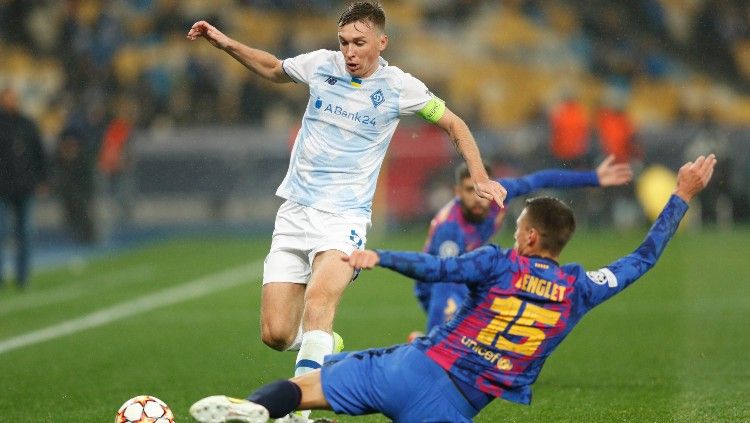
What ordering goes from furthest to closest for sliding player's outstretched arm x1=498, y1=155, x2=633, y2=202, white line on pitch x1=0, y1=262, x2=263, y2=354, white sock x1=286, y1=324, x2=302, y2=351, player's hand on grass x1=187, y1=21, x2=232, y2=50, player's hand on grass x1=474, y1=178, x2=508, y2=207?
white line on pitch x1=0, y1=262, x2=263, y2=354
sliding player's outstretched arm x1=498, y1=155, x2=633, y2=202
player's hand on grass x1=187, y1=21, x2=232, y2=50
white sock x1=286, y1=324, x2=302, y2=351
player's hand on grass x1=474, y1=178, x2=508, y2=207

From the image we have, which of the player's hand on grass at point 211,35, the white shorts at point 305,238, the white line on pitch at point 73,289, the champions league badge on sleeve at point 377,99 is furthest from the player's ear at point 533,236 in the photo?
the white line on pitch at point 73,289

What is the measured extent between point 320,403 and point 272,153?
1732 centimetres

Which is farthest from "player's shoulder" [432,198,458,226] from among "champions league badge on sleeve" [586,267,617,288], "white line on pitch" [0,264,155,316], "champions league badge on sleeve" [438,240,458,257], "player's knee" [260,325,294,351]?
"white line on pitch" [0,264,155,316]

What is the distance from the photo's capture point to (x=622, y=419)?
7270 millimetres

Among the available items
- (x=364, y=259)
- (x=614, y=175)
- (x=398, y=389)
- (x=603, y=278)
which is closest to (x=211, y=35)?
(x=614, y=175)

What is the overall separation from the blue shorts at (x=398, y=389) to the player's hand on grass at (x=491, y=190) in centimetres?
103

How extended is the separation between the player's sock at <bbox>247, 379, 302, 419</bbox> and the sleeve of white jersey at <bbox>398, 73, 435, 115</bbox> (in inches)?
79.4

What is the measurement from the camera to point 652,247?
626cm

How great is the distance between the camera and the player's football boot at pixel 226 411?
5.48 metres

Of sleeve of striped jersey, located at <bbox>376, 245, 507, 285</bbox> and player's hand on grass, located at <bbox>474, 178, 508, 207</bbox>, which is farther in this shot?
player's hand on grass, located at <bbox>474, 178, 508, 207</bbox>

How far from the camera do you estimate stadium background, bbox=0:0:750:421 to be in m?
13.1

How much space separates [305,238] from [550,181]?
1648 mm

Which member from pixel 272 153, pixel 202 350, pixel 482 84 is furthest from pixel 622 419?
pixel 482 84

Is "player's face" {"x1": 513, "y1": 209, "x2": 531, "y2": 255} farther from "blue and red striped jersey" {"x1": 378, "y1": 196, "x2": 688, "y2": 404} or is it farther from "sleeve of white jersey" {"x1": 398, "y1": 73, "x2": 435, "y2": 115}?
"sleeve of white jersey" {"x1": 398, "y1": 73, "x2": 435, "y2": 115}
